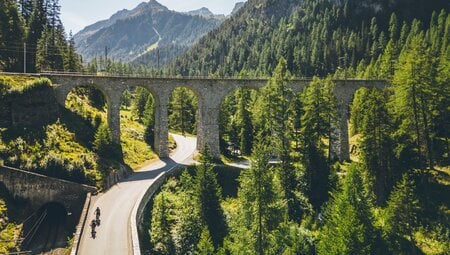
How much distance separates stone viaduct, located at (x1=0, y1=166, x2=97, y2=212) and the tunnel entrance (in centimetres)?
129

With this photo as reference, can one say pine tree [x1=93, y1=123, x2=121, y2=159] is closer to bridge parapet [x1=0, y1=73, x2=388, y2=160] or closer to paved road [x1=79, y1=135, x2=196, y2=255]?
paved road [x1=79, y1=135, x2=196, y2=255]

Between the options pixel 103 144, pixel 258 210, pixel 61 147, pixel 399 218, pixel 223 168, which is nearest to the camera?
pixel 258 210

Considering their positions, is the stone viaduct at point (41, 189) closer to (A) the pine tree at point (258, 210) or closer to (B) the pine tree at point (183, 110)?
(A) the pine tree at point (258, 210)

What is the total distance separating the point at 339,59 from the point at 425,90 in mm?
90675

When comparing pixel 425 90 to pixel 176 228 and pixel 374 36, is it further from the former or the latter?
pixel 374 36

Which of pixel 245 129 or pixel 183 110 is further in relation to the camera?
pixel 183 110

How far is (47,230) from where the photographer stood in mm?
37750

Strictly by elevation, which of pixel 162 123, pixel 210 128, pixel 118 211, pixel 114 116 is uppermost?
pixel 114 116

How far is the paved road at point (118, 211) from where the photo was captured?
93.7 feet

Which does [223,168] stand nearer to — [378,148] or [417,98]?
[378,148]

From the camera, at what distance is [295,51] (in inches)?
5615

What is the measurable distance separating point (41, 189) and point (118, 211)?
30.3 feet

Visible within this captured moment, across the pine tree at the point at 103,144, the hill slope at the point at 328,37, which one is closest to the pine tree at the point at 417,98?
the pine tree at the point at 103,144

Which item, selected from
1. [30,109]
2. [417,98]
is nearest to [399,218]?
[417,98]
